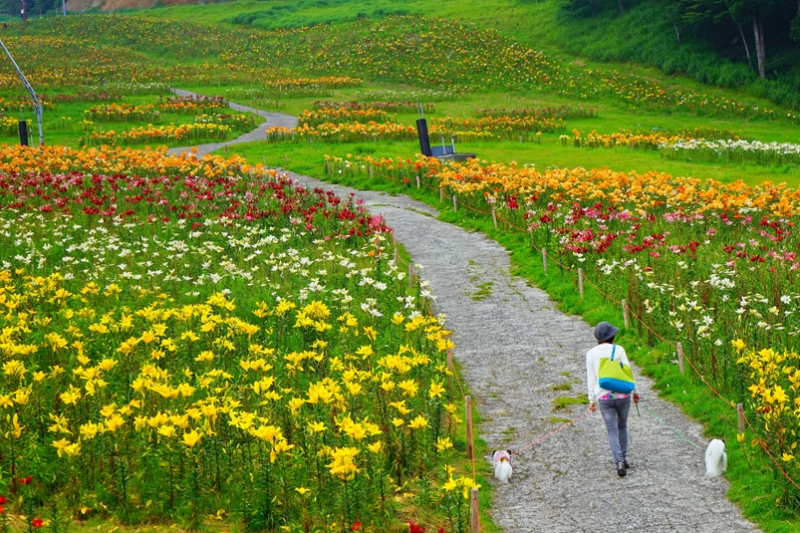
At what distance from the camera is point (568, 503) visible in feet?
27.3

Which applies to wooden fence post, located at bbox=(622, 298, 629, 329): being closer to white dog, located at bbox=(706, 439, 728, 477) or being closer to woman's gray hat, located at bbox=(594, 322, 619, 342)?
woman's gray hat, located at bbox=(594, 322, 619, 342)

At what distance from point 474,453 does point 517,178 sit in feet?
41.5

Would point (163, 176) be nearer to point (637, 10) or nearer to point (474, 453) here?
point (474, 453)

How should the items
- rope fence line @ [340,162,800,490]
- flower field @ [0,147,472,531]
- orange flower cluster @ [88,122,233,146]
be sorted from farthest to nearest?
1. orange flower cluster @ [88,122,233,146]
2. rope fence line @ [340,162,800,490]
3. flower field @ [0,147,472,531]

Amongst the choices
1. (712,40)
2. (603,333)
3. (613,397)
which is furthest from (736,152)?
(712,40)

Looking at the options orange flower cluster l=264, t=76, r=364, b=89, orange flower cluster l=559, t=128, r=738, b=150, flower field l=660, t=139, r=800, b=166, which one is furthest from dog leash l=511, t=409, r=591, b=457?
orange flower cluster l=264, t=76, r=364, b=89

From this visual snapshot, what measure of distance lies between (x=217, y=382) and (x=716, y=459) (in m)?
5.22

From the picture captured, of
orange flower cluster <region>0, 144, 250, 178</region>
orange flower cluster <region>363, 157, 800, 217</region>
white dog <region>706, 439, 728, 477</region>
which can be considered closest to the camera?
white dog <region>706, 439, 728, 477</region>

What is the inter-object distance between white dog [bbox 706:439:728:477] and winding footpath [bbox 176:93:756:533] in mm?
95

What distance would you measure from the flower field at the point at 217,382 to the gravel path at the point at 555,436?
763 mm

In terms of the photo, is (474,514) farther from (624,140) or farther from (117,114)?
(117,114)

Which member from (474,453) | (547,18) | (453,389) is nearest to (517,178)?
(453,389)

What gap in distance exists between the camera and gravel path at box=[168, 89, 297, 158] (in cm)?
3522

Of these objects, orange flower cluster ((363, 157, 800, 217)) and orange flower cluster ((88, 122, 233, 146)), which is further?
orange flower cluster ((88, 122, 233, 146))
